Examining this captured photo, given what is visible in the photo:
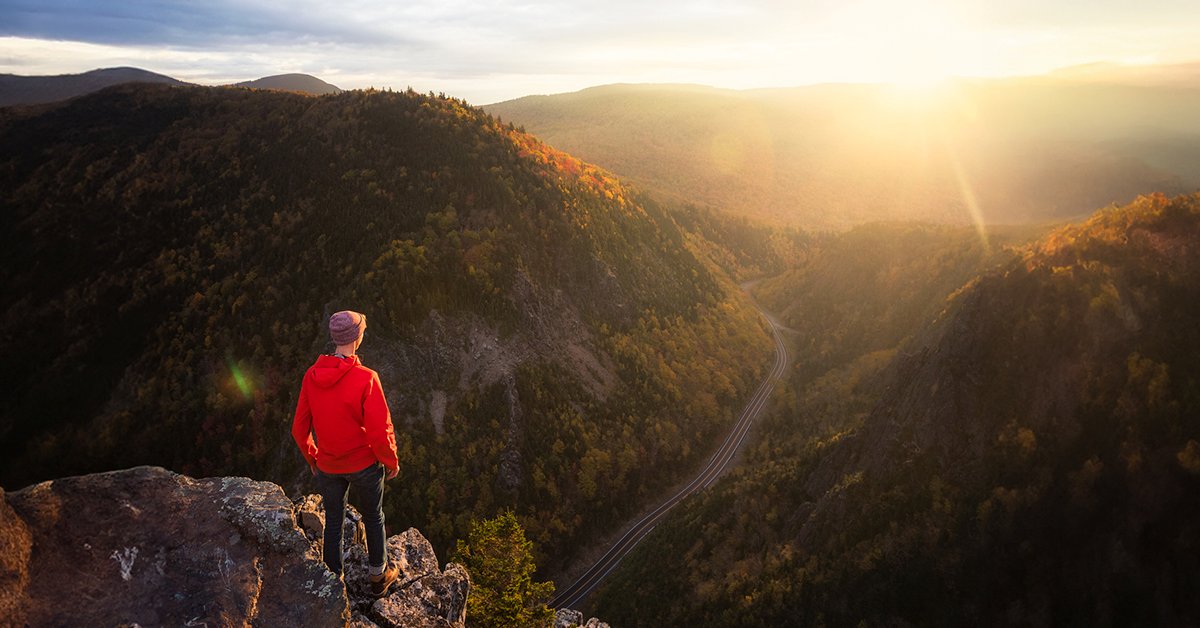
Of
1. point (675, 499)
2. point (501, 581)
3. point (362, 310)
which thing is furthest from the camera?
point (675, 499)

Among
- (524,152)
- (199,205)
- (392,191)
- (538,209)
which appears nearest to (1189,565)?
(538,209)

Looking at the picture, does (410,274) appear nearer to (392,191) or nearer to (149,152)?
(392,191)

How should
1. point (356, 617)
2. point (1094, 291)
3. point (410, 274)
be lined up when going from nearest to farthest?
point (356, 617) → point (1094, 291) → point (410, 274)

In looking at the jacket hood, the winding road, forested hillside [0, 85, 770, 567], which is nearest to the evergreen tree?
the jacket hood

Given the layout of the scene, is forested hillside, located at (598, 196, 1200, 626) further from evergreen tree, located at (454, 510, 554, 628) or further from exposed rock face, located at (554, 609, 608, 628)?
evergreen tree, located at (454, 510, 554, 628)

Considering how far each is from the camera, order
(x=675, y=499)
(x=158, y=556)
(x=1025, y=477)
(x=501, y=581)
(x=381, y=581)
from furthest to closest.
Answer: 1. (x=675, y=499)
2. (x=1025, y=477)
3. (x=501, y=581)
4. (x=381, y=581)
5. (x=158, y=556)

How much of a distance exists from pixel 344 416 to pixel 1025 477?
115 feet

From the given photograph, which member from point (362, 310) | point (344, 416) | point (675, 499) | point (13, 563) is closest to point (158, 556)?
point (13, 563)

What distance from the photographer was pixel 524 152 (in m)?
80.2

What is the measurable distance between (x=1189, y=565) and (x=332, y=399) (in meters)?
33.7

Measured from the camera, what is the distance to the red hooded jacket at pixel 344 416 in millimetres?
10234

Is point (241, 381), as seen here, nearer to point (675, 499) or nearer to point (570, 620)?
point (570, 620)

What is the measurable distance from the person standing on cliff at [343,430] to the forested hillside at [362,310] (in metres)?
40.6

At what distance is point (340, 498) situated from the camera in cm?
1114
